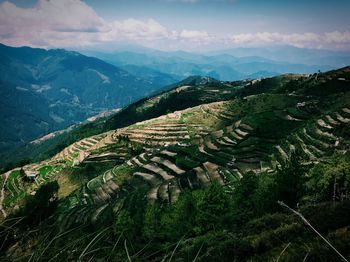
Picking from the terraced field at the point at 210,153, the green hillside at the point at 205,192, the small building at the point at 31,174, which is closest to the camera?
the green hillside at the point at 205,192

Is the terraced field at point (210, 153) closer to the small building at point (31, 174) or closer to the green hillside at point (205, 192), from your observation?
the green hillside at point (205, 192)

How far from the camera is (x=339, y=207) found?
17906mm

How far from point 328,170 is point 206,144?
43923 mm

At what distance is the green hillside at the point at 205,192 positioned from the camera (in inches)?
232

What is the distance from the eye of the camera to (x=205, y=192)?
50562 millimetres

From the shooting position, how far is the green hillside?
589 cm

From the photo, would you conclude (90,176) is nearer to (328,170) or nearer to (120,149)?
(120,149)

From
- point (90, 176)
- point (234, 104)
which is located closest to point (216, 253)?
point (90, 176)

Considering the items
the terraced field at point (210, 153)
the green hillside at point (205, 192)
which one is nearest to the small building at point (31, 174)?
the green hillside at point (205, 192)

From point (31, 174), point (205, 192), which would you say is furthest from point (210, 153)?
point (31, 174)

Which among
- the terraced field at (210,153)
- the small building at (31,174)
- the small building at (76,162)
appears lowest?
the small building at (31,174)

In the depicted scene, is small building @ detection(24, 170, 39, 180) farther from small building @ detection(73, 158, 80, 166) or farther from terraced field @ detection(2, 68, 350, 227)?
small building @ detection(73, 158, 80, 166)

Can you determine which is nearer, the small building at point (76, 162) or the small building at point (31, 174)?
the small building at point (31, 174)

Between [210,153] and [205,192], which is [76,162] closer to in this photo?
[210,153]
